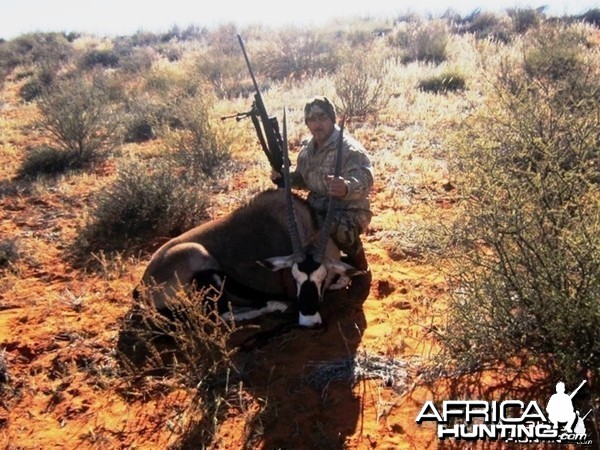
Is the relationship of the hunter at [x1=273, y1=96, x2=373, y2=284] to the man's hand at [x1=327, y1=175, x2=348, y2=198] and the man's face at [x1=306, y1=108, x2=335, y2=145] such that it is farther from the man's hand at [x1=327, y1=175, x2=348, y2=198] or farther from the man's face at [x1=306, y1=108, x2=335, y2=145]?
the man's hand at [x1=327, y1=175, x2=348, y2=198]

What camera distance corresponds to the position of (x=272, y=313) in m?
5.07

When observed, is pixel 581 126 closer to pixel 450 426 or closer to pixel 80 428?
pixel 450 426

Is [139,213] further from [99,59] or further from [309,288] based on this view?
[99,59]

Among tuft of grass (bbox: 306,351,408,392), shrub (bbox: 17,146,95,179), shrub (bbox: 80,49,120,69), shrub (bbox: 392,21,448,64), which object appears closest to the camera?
tuft of grass (bbox: 306,351,408,392)

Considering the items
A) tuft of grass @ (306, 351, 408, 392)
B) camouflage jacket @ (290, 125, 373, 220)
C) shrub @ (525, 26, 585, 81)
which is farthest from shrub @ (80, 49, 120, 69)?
tuft of grass @ (306, 351, 408, 392)

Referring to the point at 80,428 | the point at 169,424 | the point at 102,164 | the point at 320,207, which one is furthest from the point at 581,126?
the point at 102,164

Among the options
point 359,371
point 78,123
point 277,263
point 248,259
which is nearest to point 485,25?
point 78,123

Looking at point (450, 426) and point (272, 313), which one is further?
point (272, 313)

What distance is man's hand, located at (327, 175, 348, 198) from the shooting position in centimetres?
449

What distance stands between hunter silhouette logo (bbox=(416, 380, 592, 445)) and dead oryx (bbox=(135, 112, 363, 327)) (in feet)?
5.21

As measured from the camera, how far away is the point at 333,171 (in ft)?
16.9

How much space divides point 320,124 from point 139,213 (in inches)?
117

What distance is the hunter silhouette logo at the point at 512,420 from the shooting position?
2.99 metres

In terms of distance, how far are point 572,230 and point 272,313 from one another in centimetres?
280
